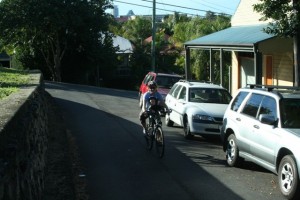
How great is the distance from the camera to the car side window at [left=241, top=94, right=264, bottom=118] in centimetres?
963

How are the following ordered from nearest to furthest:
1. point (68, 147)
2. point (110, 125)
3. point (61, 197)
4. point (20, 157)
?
point (20, 157)
point (61, 197)
point (68, 147)
point (110, 125)

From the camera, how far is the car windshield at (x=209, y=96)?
15.2 meters

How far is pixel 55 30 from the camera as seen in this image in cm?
4334

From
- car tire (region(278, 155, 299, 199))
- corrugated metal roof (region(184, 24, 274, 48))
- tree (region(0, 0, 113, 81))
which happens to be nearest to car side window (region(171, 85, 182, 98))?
corrugated metal roof (region(184, 24, 274, 48))

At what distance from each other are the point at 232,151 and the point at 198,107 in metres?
3.89

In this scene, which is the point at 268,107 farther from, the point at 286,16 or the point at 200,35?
the point at 200,35

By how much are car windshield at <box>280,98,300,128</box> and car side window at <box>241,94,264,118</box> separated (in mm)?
711

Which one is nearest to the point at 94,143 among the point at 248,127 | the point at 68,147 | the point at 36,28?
the point at 68,147

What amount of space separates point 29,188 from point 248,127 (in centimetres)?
500

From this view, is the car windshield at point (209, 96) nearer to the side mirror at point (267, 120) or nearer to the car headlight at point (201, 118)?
the car headlight at point (201, 118)

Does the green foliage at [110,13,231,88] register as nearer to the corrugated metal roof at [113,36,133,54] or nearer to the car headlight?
the corrugated metal roof at [113,36,133,54]

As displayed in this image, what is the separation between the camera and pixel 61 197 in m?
7.80

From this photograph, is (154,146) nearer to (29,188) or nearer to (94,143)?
(94,143)

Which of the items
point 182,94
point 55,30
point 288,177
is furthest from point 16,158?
point 55,30
